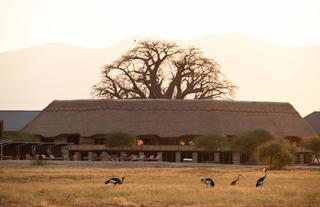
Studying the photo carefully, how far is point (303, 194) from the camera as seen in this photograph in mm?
30641

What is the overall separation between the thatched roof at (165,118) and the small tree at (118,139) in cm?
487

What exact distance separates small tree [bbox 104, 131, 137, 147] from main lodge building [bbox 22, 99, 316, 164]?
3.92 feet

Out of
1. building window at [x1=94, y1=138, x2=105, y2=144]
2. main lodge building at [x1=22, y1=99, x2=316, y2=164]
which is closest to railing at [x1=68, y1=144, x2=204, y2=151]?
main lodge building at [x1=22, y1=99, x2=316, y2=164]

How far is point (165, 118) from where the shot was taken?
8750 centimetres

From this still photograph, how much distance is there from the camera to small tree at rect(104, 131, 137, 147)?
7900 cm

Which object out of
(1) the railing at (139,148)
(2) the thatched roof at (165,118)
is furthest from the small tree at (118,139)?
(2) the thatched roof at (165,118)

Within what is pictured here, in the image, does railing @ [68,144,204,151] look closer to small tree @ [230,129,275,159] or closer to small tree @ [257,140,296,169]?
small tree @ [230,129,275,159]

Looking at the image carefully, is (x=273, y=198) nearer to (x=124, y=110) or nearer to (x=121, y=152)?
(x=121, y=152)

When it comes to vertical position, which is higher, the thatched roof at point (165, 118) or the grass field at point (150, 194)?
the thatched roof at point (165, 118)

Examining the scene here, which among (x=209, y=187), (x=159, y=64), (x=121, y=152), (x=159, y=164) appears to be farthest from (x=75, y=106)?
(x=209, y=187)

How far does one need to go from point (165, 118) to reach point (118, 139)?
10412mm

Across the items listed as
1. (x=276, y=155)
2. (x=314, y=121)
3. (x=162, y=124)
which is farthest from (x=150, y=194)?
(x=314, y=121)

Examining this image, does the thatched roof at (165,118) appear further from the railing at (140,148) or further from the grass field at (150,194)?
the grass field at (150,194)

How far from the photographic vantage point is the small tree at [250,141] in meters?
75.8
